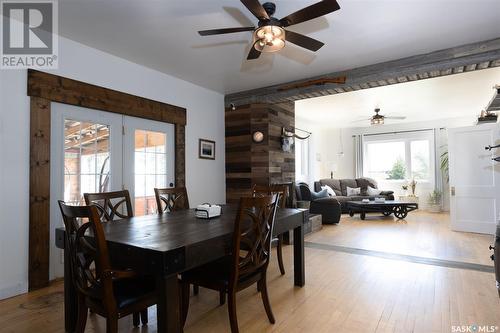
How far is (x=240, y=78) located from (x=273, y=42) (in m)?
2.04

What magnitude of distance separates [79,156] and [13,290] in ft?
4.56

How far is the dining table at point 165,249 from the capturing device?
55.9 inches

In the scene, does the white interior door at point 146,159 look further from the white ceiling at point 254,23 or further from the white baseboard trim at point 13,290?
the white baseboard trim at point 13,290

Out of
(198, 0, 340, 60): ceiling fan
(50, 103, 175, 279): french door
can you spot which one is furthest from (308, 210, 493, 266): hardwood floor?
(198, 0, 340, 60): ceiling fan

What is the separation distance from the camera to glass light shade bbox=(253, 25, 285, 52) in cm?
216

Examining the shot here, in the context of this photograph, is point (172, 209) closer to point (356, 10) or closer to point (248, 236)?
point (248, 236)

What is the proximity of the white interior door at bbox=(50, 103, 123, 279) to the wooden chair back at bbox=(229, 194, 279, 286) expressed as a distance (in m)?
2.06

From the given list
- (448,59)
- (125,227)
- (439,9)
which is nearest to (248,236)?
(125,227)

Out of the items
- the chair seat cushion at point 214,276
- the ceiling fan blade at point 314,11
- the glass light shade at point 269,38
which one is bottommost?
the chair seat cushion at point 214,276

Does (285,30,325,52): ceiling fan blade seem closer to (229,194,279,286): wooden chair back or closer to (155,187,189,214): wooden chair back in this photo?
(229,194,279,286): wooden chair back

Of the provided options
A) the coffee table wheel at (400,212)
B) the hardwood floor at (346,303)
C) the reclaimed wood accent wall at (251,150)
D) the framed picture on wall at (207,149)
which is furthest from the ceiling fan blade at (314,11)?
the coffee table wheel at (400,212)

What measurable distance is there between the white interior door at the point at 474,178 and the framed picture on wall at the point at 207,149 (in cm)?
433

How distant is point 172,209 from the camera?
3088 millimetres

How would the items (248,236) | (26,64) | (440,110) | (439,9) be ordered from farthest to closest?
1. (440,110)
2. (26,64)
3. (439,9)
4. (248,236)
